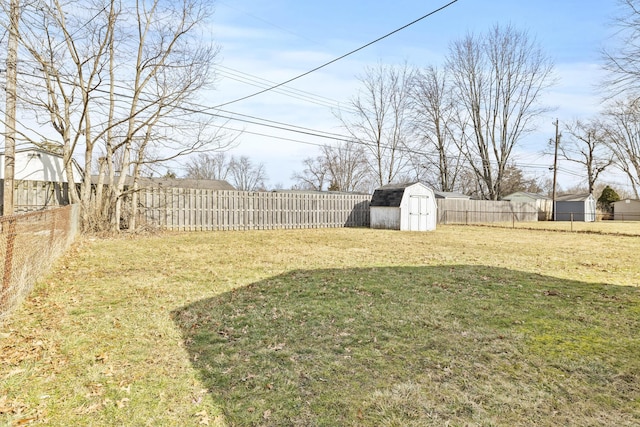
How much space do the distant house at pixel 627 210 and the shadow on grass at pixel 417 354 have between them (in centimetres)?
4270

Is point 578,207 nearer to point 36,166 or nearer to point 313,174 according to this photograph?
point 313,174

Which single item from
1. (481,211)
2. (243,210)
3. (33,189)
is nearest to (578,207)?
(481,211)

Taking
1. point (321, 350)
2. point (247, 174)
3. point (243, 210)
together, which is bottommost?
point (321, 350)

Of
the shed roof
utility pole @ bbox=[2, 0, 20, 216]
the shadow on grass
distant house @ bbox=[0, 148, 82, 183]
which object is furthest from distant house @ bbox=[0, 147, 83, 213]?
the shed roof

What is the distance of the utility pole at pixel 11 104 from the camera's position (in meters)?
9.07

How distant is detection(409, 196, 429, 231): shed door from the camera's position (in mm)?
18547

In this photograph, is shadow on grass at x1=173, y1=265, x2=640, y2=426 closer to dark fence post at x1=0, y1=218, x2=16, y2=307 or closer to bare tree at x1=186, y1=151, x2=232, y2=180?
dark fence post at x1=0, y1=218, x2=16, y2=307

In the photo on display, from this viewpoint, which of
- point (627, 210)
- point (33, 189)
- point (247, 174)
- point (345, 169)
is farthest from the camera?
point (247, 174)

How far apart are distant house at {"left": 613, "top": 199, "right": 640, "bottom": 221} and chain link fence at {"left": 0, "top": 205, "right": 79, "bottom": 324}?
1915 inches

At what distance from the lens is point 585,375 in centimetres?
287

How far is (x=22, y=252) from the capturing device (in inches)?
173

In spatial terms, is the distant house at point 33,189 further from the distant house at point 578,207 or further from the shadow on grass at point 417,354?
the distant house at point 578,207

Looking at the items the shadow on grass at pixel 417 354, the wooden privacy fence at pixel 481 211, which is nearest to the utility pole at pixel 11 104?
the shadow on grass at pixel 417 354

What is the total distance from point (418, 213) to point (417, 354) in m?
16.1
